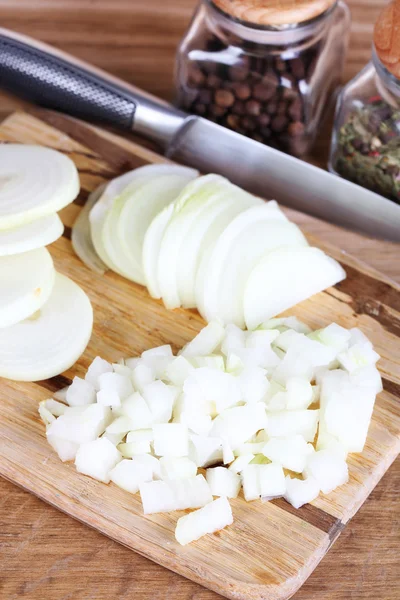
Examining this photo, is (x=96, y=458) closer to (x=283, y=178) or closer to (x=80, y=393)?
(x=80, y=393)

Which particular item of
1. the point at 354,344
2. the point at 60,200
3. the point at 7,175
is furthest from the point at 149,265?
the point at 354,344

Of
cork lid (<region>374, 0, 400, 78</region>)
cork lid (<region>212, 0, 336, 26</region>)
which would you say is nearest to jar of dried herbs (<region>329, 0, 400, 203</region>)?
cork lid (<region>374, 0, 400, 78</region>)

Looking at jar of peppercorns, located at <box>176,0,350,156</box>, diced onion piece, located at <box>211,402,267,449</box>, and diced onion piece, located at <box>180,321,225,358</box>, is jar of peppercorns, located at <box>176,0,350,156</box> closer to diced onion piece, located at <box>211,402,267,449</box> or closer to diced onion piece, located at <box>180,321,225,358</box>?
diced onion piece, located at <box>180,321,225,358</box>

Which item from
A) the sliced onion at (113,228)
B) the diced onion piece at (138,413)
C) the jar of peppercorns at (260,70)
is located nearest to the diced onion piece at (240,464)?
the diced onion piece at (138,413)

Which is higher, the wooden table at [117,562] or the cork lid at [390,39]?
the cork lid at [390,39]

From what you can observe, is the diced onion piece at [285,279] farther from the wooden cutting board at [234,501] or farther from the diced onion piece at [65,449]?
the diced onion piece at [65,449]

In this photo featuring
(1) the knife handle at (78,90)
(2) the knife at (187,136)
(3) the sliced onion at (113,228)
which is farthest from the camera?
(1) the knife handle at (78,90)
